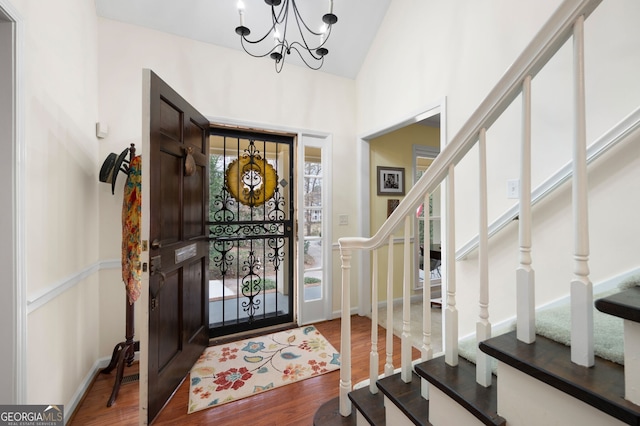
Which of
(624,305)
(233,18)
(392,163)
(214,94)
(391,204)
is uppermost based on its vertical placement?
(233,18)

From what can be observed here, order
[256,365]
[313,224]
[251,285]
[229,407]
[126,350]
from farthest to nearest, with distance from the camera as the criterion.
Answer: [313,224] → [251,285] → [256,365] → [126,350] → [229,407]

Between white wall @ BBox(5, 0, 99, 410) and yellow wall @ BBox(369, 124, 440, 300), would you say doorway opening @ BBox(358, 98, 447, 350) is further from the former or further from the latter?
white wall @ BBox(5, 0, 99, 410)

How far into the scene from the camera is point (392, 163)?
11.3 ft

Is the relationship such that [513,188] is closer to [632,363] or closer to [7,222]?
[632,363]

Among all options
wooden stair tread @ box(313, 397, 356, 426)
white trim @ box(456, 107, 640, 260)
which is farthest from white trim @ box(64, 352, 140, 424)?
white trim @ box(456, 107, 640, 260)

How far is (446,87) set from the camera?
6.55 feet

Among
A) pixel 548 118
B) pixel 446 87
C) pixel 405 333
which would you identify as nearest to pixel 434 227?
pixel 446 87

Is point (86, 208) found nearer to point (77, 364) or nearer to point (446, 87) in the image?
point (77, 364)

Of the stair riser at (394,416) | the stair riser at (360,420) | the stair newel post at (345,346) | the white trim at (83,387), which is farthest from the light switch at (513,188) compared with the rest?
the white trim at (83,387)

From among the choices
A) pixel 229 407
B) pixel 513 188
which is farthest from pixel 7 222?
pixel 513 188

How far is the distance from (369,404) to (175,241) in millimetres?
1554

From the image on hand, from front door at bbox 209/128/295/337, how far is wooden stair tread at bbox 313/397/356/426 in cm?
142

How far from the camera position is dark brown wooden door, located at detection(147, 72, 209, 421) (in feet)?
5.11

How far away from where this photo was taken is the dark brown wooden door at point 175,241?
1.56 m
